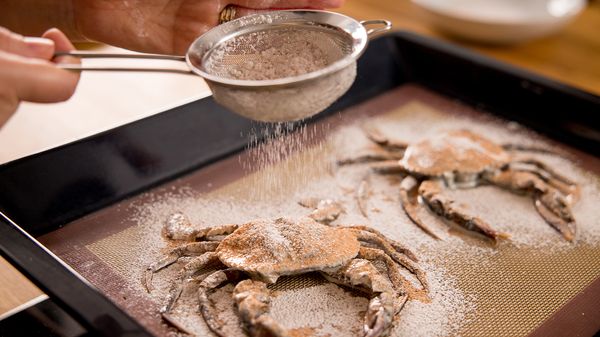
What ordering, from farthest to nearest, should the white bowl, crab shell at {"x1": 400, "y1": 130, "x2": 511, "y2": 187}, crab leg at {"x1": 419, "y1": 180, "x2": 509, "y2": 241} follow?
the white bowl
crab shell at {"x1": 400, "y1": 130, "x2": 511, "y2": 187}
crab leg at {"x1": 419, "y1": 180, "x2": 509, "y2": 241}

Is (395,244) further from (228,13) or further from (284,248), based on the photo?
(228,13)

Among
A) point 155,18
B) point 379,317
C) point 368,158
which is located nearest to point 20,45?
point 155,18

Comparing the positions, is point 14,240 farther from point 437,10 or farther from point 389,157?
point 437,10

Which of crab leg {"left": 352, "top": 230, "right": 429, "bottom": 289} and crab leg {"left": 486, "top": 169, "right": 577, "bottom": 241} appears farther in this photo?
crab leg {"left": 486, "top": 169, "right": 577, "bottom": 241}

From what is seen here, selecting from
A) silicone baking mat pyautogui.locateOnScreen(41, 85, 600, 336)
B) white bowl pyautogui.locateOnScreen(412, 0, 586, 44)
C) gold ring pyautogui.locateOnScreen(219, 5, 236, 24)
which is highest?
gold ring pyautogui.locateOnScreen(219, 5, 236, 24)

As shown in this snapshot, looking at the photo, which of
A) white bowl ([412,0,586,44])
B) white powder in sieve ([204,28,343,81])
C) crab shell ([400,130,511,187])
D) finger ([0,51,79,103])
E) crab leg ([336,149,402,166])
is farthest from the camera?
white bowl ([412,0,586,44])

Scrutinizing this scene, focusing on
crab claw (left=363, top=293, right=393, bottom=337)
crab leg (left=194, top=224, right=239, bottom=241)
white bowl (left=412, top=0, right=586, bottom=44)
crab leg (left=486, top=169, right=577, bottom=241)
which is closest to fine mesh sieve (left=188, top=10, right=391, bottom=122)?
crab leg (left=194, top=224, right=239, bottom=241)

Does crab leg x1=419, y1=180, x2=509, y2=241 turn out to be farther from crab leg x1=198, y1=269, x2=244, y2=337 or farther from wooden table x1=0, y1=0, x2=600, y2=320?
wooden table x1=0, y1=0, x2=600, y2=320

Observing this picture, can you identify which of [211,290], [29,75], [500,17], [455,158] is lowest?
[211,290]
